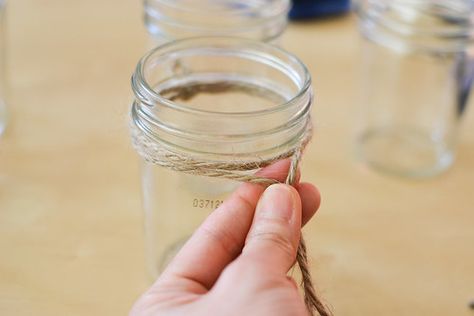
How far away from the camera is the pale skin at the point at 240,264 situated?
0.37 m

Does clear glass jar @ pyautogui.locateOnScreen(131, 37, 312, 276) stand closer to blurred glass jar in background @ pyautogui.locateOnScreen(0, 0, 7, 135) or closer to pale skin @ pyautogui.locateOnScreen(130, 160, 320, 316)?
pale skin @ pyautogui.locateOnScreen(130, 160, 320, 316)

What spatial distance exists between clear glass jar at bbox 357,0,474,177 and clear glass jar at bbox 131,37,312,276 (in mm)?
214

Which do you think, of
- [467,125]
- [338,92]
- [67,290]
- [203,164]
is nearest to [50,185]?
[67,290]

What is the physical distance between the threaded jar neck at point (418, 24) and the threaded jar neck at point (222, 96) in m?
0.21

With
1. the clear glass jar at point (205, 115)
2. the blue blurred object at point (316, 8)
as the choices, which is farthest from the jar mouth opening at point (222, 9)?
the blue blurred object at point (316, 8)

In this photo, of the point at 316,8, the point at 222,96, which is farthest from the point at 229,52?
the point at 316,8

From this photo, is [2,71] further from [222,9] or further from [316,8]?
[316,8]

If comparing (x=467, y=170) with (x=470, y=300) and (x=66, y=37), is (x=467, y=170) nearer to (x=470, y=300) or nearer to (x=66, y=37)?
(x=470, y=300)

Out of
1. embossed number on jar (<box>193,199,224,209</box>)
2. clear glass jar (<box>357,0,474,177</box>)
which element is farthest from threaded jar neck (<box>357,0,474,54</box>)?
embossed number on jar (<box>193,199,224,209</box>)

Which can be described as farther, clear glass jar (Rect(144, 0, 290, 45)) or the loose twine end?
clear glass jar (Rect(144, 0, 290, 45))

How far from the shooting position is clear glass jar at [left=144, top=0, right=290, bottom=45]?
654 millimetres

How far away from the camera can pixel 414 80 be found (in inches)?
31.6

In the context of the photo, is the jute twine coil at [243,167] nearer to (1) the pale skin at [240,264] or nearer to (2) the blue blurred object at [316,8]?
Answer: (1) the pale skin at [240,264]

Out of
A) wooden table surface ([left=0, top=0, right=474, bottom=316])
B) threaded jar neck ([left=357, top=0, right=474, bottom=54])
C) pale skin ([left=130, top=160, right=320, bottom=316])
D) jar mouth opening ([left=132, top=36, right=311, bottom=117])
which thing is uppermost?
jar mouth opening ([left=132, top=36, right=311, bottom=117])
